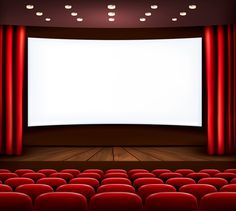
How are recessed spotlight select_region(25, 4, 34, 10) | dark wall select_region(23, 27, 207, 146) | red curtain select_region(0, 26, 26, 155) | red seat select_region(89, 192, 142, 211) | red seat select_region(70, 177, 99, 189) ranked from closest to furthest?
1. red seat select_region(89, 192, 142, 211)
2. red seat select_region(70, 177, 99, 189)
3. recessed spotlight select_region(25, 4, 34, 10)
4. red curtain select_region(0, 26, 26, 155)
5. dark wall select_region(23, 27, 207, 146)

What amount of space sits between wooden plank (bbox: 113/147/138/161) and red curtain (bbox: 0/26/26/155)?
8.33ft

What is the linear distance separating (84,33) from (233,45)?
13.6ft

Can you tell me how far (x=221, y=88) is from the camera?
33.1 feet

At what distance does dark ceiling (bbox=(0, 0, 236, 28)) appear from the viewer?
25.5 feet

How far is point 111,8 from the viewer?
26.8 ft

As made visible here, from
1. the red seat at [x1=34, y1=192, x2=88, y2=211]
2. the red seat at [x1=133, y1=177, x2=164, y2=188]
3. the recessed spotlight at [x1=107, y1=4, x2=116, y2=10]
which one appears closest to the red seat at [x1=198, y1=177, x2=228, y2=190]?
the red seat at [x1=133, y1=177, x2=164, y2=188]

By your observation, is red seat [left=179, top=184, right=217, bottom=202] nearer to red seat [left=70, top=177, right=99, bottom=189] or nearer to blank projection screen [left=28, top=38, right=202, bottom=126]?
red seat [left=70, top=177, right=99, bottom=189]

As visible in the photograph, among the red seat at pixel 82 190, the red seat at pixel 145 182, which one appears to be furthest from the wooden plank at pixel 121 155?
the red seat at pixel 82 190

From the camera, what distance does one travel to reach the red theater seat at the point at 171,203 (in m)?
2.87

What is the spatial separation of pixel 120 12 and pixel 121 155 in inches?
136

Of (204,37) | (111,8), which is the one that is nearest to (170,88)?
(204,37)

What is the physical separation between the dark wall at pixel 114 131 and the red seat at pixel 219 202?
26.6 feet

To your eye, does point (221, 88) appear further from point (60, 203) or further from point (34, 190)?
point (60, 203)

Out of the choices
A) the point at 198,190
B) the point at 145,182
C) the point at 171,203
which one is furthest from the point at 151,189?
the point at 171,203
